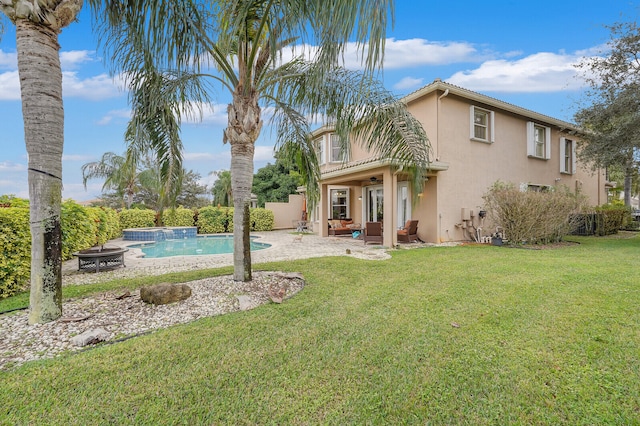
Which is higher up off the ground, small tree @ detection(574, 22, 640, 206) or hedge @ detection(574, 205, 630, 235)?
small tree @ detection(574, 22, 640, 206)

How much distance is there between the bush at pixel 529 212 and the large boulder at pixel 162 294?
11.8 meters

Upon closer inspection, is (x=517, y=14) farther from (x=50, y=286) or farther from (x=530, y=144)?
(x=50, y=286)

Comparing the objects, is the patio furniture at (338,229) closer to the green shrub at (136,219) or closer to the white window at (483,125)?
the white window at (483,125)

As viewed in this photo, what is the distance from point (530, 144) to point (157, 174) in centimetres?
1748

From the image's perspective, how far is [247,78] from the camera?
5.52 m

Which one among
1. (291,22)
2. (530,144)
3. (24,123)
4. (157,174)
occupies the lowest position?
(157,174)

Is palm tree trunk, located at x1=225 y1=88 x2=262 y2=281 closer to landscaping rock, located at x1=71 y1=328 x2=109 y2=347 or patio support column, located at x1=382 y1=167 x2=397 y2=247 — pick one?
landscaping rock, located at x1=71 y1=328 x2=109 y2=347

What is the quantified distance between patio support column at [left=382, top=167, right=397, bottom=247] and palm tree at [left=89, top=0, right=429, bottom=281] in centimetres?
576

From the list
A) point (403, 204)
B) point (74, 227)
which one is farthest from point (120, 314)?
point (403, 204)

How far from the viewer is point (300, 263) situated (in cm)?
846

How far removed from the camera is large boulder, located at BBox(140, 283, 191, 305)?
483 cm

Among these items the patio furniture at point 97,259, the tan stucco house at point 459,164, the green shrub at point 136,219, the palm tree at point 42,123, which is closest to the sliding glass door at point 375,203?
the tan stucco house at point 459,164

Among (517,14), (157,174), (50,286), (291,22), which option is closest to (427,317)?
(291,22)

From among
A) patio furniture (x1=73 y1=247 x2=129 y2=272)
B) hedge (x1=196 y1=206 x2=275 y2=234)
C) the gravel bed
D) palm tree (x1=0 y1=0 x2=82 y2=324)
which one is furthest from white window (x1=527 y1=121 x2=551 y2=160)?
patio furniture (x1=73 y1=247 x2=129 y2=272)
